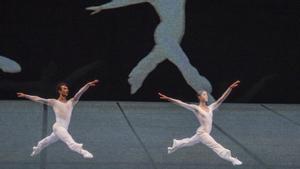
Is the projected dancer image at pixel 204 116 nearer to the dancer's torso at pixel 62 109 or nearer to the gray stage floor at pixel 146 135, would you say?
the dancer's torso at pixel 62 109

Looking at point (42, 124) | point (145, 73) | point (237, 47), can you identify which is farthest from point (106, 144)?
point (237, 47)

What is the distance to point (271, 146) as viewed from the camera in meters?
7.76

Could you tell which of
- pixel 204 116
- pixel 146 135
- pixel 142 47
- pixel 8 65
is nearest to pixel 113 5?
pixel 142 47

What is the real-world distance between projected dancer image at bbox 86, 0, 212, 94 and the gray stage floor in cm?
66

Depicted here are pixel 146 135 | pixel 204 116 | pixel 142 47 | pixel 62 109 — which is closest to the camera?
pixel 62 109

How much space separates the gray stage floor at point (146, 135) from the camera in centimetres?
662

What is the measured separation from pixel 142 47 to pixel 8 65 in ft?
8.44

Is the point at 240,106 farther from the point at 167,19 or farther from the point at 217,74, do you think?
the point at 167,19

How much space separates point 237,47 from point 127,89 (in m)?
2.31

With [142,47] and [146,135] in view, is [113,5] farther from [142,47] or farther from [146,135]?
[146,135]

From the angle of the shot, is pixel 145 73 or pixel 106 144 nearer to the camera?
pixel 106 144

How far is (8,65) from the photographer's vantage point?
11.5m

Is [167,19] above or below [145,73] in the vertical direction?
above

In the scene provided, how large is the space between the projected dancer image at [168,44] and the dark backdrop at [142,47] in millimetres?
110
